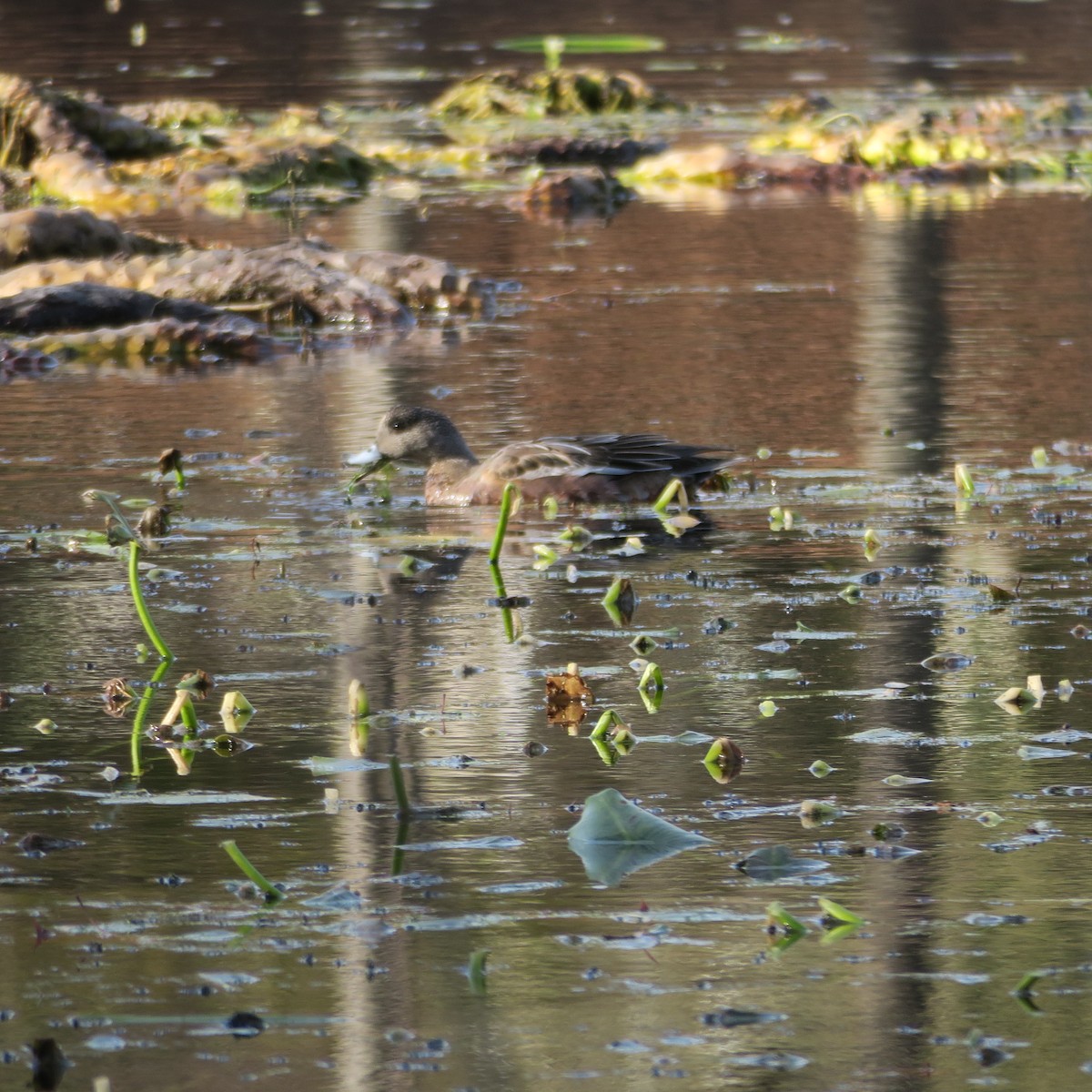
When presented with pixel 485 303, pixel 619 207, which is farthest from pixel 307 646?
pixel 619 207

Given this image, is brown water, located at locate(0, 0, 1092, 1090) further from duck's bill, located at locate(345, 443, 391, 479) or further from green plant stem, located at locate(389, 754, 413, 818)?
duck's bill, located at locate(345, 443, 391, 479)

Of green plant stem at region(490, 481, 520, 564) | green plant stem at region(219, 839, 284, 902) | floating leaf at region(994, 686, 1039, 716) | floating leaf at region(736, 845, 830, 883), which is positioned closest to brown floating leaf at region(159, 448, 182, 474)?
green plant stem at region(490, 481, 520, 564)

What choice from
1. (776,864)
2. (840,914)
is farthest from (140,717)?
(840,914)

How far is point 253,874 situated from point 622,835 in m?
0.92

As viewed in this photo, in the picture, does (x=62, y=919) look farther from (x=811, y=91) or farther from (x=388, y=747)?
(x=811, y=91)

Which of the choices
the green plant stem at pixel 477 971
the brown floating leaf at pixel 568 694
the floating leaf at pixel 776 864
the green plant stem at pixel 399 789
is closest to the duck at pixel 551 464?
the brown floating leaf at pixel 568 694

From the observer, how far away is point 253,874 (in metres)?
5.82

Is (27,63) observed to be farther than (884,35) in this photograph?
No

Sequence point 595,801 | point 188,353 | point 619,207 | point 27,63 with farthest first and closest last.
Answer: point 27,63
point 619,207
point 188,353
point 595,801

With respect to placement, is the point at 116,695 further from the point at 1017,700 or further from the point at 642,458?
the point at 642,458

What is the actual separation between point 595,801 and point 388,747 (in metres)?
1.01

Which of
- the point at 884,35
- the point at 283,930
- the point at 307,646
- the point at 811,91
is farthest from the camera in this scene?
the point at 884,35

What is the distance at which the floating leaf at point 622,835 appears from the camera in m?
6.19

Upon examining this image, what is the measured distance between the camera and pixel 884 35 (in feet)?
150
